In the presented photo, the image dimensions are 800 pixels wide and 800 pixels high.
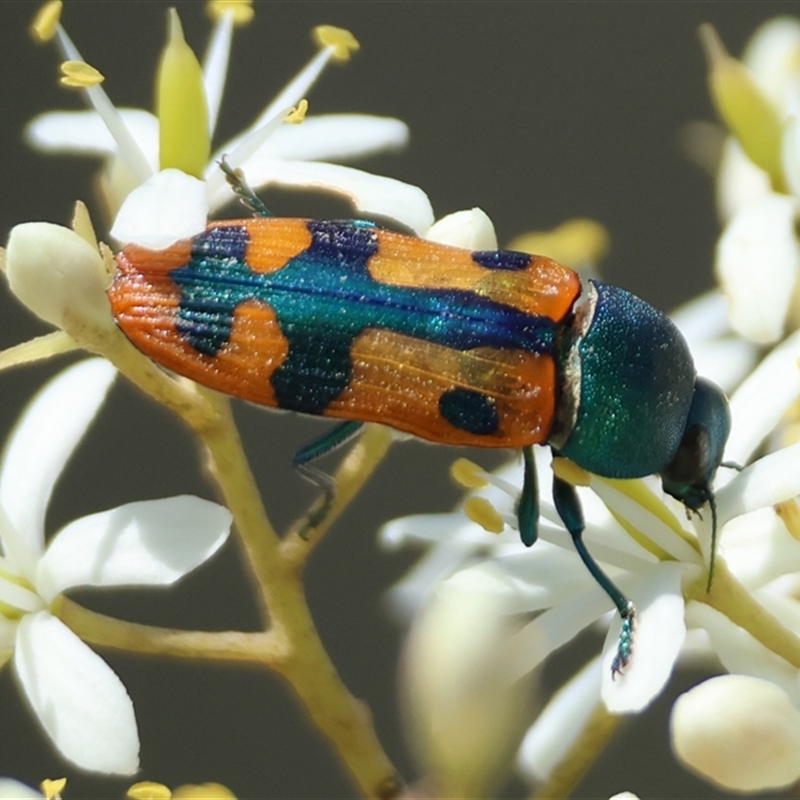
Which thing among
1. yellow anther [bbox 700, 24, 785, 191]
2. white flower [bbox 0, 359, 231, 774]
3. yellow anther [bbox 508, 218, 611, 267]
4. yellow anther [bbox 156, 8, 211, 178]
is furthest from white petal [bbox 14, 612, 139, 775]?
yellow anther [bbox 700, 24, 785, 191]

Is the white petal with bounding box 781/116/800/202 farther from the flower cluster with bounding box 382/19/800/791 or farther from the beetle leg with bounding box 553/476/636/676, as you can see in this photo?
the beetle leg with bounding box 553/476/636/676

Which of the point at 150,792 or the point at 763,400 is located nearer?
the point at 150,792

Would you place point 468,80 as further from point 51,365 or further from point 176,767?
point 176,767

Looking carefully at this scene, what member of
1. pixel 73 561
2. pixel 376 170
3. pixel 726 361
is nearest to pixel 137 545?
pixel 73 561

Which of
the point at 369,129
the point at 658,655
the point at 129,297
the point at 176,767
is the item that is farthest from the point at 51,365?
the point at 658,655

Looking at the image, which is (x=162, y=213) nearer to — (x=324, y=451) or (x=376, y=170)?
(x=324, y=451)

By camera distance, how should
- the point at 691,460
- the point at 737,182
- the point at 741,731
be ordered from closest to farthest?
the point at 741,731, the point at 691,460, the point at 737,182

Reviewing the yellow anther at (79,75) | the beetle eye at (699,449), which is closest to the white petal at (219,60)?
the yellow anther at (79,75)

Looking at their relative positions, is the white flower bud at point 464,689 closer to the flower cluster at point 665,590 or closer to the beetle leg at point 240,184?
the flower cluster at point 665,590
